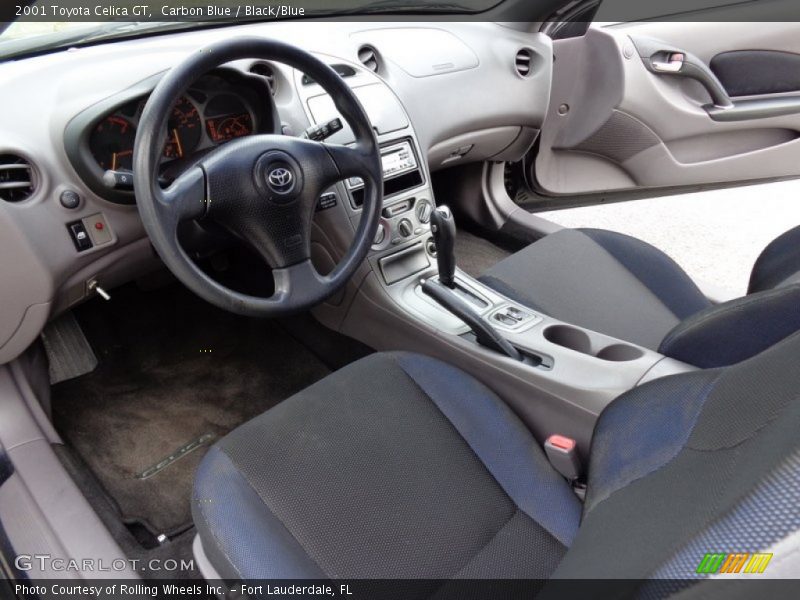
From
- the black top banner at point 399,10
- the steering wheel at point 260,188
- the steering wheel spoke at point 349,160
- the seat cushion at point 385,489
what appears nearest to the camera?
the seat cushion at point 385,489

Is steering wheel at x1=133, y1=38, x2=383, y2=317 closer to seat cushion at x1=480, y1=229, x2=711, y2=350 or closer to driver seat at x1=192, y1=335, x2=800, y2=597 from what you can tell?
driver seat at x1=192, y1=335, x2=800, y2=597

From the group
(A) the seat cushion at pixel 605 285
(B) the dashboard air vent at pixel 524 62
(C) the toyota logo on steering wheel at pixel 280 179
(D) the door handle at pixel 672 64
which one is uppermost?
(C) the toyota logo on steering wheel at pixel 280 179

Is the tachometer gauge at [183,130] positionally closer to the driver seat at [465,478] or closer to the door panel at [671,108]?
the driver seat at [465,478]

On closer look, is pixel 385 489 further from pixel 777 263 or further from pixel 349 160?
pixel 777 263

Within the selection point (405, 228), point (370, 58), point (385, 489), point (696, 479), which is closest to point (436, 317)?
point (405, 228)

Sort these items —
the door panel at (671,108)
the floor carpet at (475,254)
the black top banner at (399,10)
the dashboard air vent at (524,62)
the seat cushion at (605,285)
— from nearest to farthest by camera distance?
the black top banner at (399,10)
the seat cushion at (605,285)
the dashboard air vent at (524,62)
the door panel at (671,108)
the floor carpet at (475,254)

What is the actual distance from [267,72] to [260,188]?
0.44 metres

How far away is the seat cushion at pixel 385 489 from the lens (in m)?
0.90

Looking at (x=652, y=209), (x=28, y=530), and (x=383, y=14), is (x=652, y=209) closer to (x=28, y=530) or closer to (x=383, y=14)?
(x=383, y=14)

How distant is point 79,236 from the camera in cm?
122

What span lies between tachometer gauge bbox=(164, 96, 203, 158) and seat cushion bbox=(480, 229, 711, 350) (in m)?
0.69

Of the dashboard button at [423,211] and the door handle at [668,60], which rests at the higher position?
the door handle at [668,60]

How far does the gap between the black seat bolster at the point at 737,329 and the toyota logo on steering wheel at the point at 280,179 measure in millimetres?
674

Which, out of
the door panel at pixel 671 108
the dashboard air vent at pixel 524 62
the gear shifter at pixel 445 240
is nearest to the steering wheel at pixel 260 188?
the gear shifter at pixel 445 240
